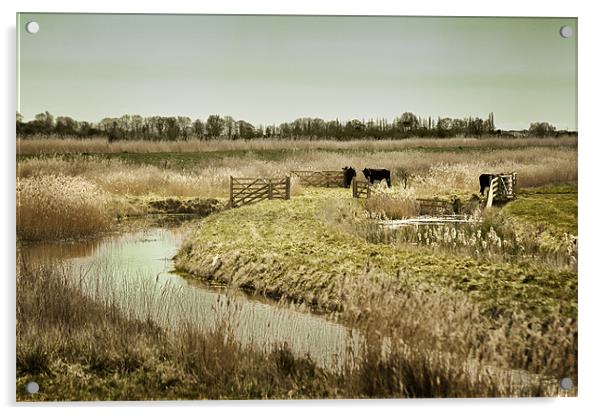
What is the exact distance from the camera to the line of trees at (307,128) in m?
5.84

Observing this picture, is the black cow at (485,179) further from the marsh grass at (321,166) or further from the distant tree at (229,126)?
the distant tree at (229,126)

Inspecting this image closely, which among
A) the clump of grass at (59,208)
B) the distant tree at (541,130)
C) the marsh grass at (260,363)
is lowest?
the marsh grass at (260,363)

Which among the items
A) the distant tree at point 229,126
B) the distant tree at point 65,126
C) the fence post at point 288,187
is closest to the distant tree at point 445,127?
the fence post at point 288,187

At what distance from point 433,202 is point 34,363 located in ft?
10.7

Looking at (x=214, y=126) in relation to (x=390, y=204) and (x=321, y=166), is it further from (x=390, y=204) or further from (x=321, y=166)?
(x=390, y=204)

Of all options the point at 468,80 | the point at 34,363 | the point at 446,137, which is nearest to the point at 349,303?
the point at 446,137

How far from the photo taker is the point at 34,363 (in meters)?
5.49

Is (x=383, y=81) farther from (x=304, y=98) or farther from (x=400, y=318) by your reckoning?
(x=400, y=318)

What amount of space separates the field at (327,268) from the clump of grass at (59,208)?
0.04ft

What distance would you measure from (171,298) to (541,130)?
3.17m

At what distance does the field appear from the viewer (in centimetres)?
546

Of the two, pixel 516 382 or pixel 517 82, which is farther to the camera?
pixel 517 82

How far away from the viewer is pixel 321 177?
6.04 m

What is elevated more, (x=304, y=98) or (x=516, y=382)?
(x=304, y=98)
